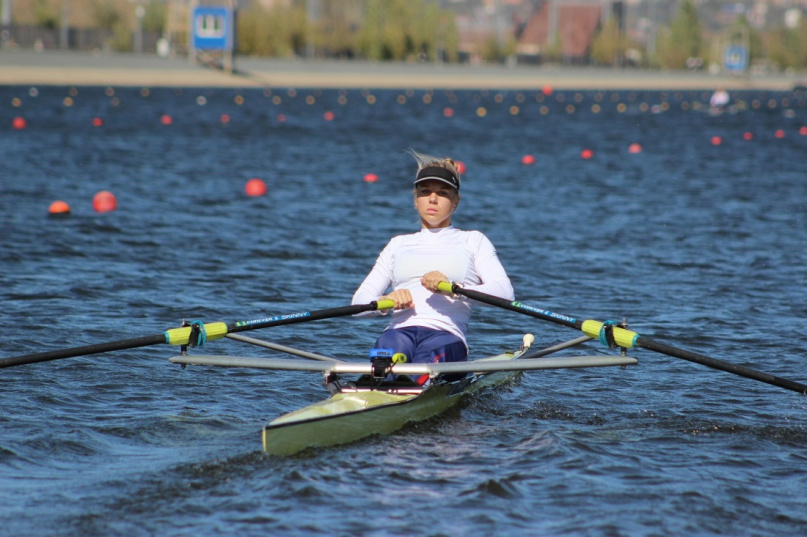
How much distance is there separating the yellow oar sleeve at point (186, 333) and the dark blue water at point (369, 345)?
592 mm

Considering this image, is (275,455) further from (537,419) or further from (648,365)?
(648,365)

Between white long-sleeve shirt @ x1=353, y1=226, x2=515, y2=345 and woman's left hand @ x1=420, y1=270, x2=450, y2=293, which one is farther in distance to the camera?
white long-sleeve shirt @ x1=353, y1=226, x2=515, y2=345

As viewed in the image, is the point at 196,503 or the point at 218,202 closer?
the point at 196,503

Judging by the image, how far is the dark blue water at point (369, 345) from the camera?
5.86 meters

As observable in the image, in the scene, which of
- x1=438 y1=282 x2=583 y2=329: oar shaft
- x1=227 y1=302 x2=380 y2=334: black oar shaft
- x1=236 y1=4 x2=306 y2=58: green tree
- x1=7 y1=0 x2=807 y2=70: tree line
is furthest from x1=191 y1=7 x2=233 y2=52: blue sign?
x1=438 y1=282 x2=583 y2=329: oar shaft

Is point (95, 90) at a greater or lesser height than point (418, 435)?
greater

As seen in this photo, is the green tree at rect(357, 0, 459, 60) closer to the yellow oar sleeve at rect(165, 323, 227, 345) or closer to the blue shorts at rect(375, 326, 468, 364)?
the blue shorts at rect(375, 326, 468, 364)

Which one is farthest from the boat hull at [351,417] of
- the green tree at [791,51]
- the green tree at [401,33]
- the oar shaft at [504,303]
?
the green tree at [791,51]

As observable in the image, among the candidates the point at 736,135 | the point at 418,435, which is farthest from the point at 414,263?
the point at 736,135

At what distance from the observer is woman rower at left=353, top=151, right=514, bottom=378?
743 centimetres

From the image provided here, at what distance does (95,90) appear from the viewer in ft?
209

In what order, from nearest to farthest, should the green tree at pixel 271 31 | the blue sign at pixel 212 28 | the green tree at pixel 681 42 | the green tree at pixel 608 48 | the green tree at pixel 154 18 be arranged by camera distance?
the blue sign at pixel 212 28
the green tree at pixel 271 31
the green tree at pixel 154 18
the green tree at pixel 608 48
the green tree at pixel 681 42

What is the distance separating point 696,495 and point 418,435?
6.08 feet

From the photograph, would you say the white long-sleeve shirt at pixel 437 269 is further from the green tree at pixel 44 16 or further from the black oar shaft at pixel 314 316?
the green tree at pixel 44 16
